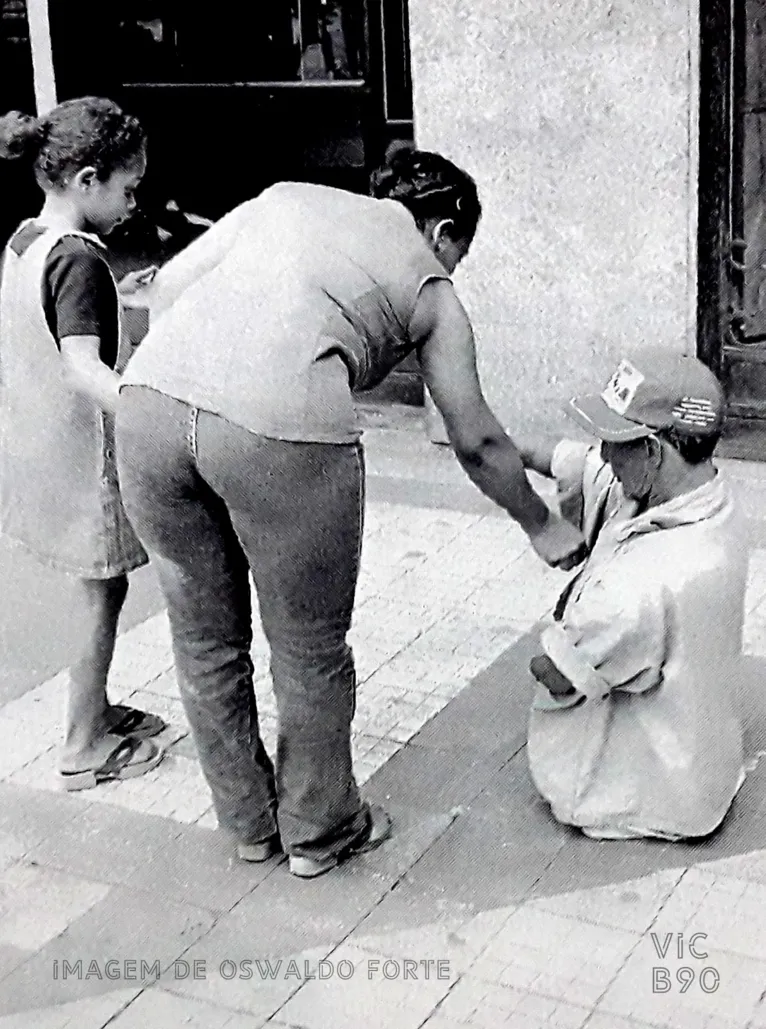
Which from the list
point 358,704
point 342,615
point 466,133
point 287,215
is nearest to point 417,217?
point 287,215

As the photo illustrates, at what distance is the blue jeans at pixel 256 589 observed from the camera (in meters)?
3.64

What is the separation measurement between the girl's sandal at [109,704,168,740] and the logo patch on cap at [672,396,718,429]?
199 centimetres

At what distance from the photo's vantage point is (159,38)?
8.58 m

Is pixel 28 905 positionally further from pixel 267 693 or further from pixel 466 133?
pixel 466 133

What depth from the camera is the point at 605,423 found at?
12.6ft

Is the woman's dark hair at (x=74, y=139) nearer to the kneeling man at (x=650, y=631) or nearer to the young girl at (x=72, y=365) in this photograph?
the young girl at (x=72, y=365)

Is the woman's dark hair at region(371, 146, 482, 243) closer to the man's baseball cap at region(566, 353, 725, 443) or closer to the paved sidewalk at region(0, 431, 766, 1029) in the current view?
the man's baseball cap at region(566, 353, 725, 443)

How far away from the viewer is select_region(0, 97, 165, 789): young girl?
13.5 ft

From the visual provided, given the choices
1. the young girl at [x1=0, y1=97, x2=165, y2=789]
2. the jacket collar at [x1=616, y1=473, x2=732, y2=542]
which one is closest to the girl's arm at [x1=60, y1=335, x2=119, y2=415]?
the young girl at [x1=0, y1=97, x2=165, y2=789]

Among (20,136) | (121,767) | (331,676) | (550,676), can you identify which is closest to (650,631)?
(550,676)

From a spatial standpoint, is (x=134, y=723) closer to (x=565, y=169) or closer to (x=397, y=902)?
(x=397, y=902)

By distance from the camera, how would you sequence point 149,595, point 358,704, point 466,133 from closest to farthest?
point 358,704 → point 149,595 → point 466,133

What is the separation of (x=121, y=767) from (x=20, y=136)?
1845 mm

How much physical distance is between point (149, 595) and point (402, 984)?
2769 mm
